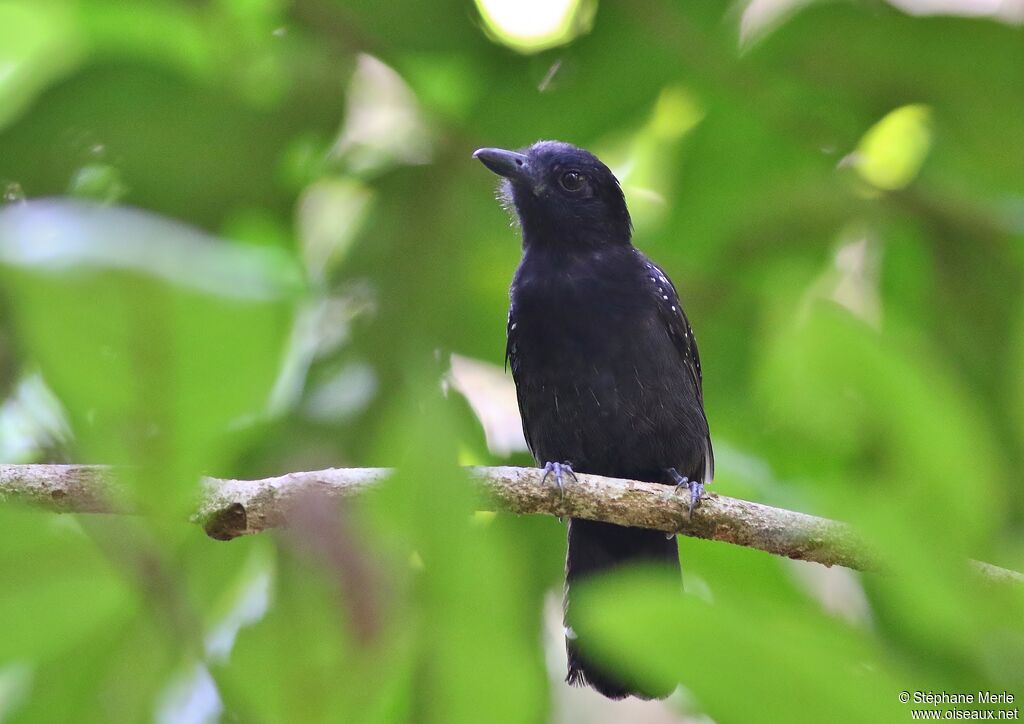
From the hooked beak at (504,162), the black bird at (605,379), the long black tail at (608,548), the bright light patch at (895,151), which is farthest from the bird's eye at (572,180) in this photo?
the bright light patch at (895,151)

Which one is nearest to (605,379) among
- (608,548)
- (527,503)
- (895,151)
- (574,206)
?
(608,548)

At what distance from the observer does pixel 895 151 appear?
2.72m

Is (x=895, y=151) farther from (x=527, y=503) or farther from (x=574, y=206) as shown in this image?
(x=574, y=206)

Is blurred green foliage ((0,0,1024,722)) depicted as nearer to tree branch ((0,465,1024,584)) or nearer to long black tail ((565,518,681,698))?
tree branch ((0,465,1024,584))

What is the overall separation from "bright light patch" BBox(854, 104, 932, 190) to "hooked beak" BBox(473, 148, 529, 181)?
0.82 m

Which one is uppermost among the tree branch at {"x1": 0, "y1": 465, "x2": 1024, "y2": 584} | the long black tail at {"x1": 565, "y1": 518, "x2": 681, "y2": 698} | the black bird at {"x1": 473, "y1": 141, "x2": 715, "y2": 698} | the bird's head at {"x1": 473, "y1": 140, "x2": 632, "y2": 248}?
the tree branch at {"x1": 0, "y1": 465, "x2": 1024, "y2": 584}

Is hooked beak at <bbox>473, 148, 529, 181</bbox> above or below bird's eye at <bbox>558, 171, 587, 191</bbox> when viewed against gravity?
above

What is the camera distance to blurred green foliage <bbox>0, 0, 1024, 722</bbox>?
0.80 m

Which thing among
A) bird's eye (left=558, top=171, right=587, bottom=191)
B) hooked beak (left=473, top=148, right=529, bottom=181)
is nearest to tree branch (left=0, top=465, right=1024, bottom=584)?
hooked beak (left=473, top=148, right=529, bottom=181)

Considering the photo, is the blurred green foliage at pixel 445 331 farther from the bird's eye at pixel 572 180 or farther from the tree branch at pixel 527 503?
the bird's eye at pixel 572 180

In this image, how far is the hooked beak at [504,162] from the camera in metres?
2.60

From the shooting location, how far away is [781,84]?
2.12 meters

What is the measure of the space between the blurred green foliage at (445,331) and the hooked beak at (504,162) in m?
0.05

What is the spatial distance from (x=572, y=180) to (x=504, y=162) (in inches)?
49.7
